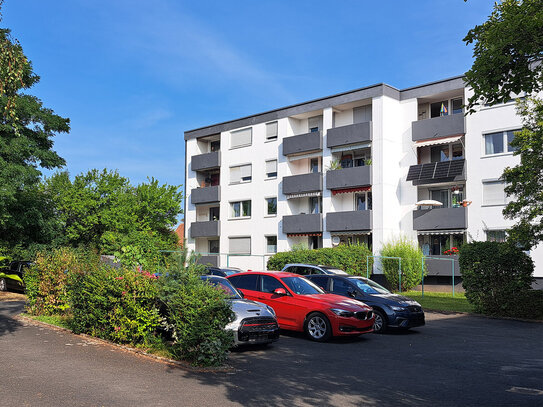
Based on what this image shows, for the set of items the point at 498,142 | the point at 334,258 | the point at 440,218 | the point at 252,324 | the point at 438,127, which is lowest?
the point at 252,324

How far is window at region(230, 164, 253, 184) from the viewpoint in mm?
43969

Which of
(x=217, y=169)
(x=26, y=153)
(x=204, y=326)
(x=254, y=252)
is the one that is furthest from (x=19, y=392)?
(x=217, y=169)

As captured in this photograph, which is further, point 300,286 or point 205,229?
point 205,229

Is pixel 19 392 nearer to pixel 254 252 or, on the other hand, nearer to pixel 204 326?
pixel 204 326

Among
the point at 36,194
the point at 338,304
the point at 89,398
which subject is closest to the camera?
the point at 89,398

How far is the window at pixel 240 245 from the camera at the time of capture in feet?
142

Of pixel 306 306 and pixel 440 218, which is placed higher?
pixel 440 218

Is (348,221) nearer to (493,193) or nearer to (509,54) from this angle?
(493,193)

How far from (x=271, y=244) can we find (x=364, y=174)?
1037cm

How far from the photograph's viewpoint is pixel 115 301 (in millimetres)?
10773

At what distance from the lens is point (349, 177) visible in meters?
36.0

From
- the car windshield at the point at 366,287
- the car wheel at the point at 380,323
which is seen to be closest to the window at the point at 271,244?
the car windshield at the point at 366,287

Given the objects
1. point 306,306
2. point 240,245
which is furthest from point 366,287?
point 240,245

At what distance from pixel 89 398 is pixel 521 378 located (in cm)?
672
